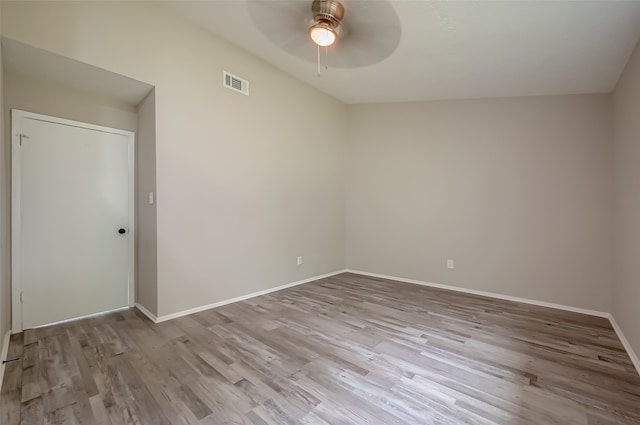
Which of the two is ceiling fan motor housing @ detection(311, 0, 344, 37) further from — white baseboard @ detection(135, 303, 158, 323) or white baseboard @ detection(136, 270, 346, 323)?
white baseboard @ detection(135, 303, 158, 323)

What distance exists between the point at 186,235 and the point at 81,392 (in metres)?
1.53

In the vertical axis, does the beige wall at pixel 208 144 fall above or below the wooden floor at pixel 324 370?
above

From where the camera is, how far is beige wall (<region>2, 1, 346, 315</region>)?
2426mm

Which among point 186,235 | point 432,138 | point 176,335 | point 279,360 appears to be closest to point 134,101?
point 186,235

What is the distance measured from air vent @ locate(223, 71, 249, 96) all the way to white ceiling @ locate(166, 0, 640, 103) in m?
0.37

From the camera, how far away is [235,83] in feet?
11.0

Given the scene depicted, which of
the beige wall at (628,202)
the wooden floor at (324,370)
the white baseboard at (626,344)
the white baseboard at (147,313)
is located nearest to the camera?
the wooden floor at (324,370)

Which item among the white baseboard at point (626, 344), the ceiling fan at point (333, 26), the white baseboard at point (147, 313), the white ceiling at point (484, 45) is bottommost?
the white baseboard at point (626, 344)

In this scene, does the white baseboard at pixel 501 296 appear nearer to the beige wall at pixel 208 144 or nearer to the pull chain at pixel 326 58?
the beige wall at pixel 208 144

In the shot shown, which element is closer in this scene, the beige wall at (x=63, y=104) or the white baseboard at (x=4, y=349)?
the white baseboard at (x=4, y=349)

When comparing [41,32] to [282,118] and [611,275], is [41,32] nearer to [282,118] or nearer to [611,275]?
[282,118]

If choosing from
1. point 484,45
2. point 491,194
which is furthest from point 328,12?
point 491,194

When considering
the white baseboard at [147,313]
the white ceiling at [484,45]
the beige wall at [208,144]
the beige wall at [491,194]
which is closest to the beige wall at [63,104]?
the beige wall at [208,144]

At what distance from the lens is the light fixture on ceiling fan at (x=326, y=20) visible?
7.49 ft
